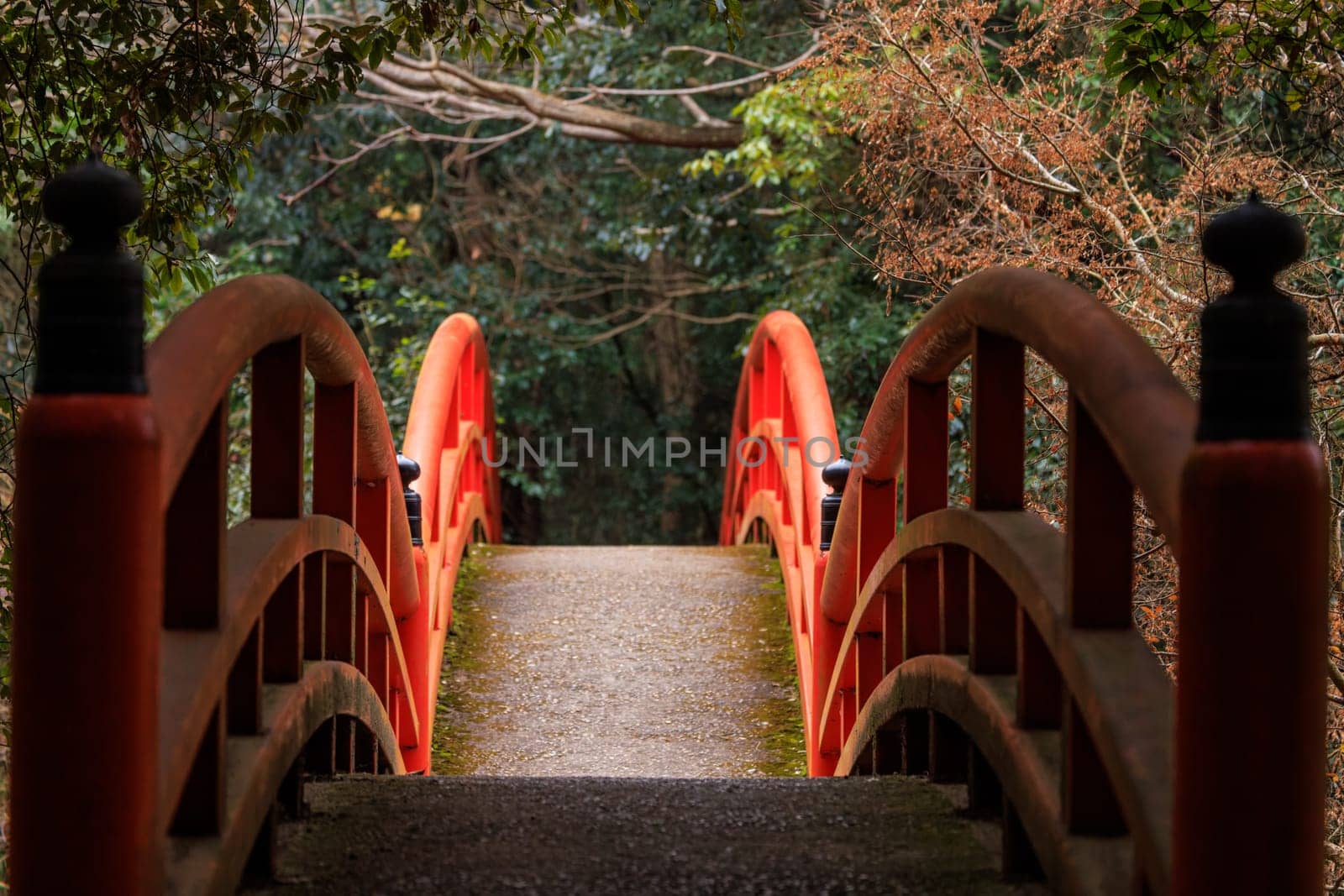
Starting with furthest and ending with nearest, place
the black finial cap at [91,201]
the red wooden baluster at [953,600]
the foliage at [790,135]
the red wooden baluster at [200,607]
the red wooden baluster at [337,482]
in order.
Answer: the foliage at [790,135] < the red wooden baluster at [337,482] < the red wooden baluster at [953,600] < the red wooden baluster at [200,607] < the black finial cap at [91,201]

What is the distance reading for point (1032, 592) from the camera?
205cm

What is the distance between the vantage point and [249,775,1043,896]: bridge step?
213 centimetres

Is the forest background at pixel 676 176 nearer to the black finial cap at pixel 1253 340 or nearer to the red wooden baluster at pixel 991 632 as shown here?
the red wooden baluster at pixel 991 632

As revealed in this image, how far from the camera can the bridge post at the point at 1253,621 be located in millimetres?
1436

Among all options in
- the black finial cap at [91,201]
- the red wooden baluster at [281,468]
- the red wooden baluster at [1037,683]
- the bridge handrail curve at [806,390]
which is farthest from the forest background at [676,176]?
the red wooden baluster at [1037,683]

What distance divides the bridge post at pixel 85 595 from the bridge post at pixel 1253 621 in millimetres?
1033

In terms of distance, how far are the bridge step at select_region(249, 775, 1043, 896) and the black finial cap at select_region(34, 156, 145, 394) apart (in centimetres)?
87

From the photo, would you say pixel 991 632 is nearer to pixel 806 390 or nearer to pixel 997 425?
pixel 997 425

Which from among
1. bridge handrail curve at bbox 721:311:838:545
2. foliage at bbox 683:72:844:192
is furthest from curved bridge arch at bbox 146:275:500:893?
foliage at bbox 683:72:844:192

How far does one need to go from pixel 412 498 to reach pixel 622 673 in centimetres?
137

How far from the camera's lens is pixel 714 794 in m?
2.80

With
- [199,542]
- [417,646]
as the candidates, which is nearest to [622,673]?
[417,646]

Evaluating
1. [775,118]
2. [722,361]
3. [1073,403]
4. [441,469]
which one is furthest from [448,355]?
[722,361]

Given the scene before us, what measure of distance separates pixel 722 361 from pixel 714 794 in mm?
10798
